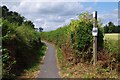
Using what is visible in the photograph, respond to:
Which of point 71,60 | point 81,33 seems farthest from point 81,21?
point 71,60

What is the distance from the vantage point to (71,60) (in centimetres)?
1828

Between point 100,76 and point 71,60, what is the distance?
6478mm

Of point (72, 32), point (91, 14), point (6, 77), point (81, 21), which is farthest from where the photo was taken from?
point (72, 32)

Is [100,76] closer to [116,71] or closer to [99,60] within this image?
[116,71]

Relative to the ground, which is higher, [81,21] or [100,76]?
[81,21]

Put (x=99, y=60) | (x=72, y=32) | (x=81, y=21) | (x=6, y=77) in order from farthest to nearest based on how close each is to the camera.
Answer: (x=72, y=32), (x=81, y=21), (x=99, y=60), (x=6, y=77)

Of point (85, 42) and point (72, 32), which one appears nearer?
point (85, 42)

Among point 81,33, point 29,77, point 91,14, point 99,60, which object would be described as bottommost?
point 29,77

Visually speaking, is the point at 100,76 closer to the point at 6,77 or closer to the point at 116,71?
the point at 116,71

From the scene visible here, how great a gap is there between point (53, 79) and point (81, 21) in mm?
4647

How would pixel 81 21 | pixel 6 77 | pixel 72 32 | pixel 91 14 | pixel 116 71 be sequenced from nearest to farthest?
pixel 6 77 < pixel 116 71 < pixel 91 14 < pixel 81 21 < pixel 72 32

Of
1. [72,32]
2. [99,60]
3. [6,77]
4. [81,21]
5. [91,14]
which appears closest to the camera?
[6,77]

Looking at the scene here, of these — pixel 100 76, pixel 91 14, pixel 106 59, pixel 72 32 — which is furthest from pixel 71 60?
pixel 100 76

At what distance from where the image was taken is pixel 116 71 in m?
12.8
